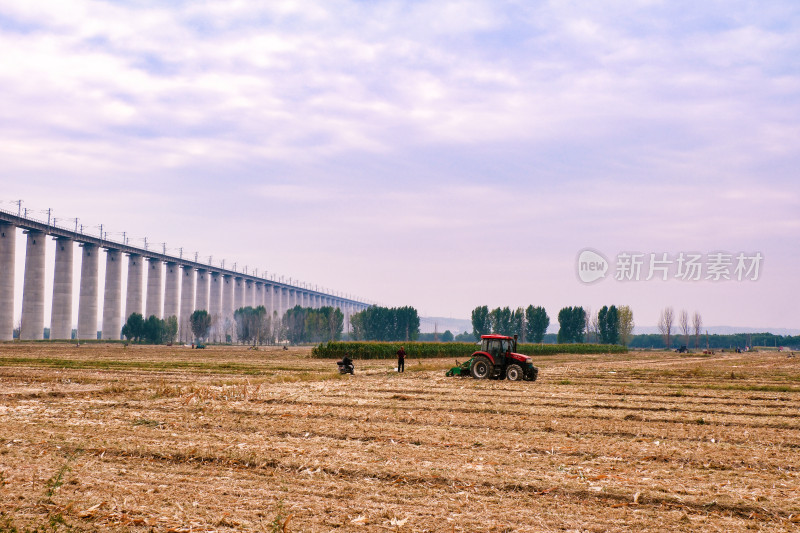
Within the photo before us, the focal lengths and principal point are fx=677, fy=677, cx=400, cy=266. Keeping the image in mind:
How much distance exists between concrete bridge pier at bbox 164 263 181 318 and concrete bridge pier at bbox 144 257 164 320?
248 inches

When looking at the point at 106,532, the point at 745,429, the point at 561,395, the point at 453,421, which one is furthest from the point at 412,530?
the point at 561,395

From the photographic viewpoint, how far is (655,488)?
10445mm

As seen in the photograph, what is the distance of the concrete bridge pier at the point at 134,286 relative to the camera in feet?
424

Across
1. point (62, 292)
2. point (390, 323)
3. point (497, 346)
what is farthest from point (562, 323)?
point (497, 346)

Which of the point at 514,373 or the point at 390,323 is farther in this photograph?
the point at 390,323

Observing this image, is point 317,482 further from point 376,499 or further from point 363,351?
point 363,351

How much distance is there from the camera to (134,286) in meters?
131

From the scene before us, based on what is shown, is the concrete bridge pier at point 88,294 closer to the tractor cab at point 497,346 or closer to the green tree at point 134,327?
the green tree at point 134,327

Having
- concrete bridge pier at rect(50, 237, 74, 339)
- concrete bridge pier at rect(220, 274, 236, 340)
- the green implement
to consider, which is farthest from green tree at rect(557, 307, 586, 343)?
the green implement

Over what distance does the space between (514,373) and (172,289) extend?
421 ft

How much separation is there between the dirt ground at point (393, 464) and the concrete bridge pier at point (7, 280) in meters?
81.0

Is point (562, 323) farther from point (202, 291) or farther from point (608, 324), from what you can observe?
point (202, 291)

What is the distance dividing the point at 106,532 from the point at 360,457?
202 inches

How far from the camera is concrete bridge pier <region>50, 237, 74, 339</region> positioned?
106 metres
